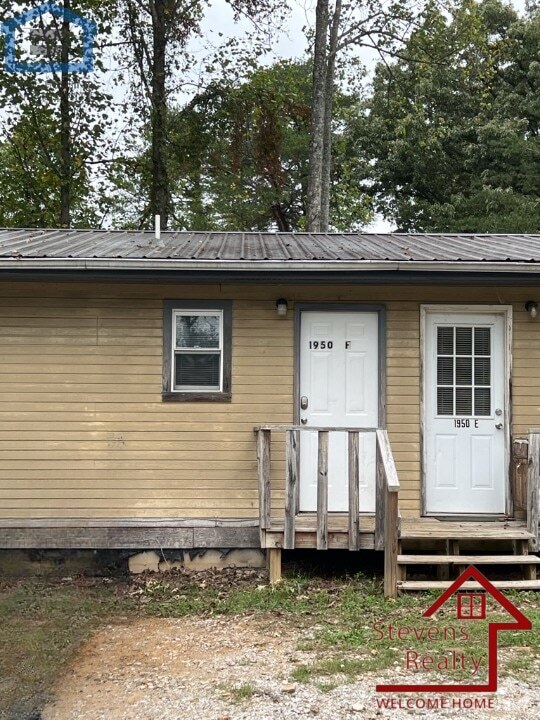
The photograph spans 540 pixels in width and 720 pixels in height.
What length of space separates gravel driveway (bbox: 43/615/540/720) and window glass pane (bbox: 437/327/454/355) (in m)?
2.93

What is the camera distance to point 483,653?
4.13m

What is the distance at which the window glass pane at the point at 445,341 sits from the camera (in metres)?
6.31

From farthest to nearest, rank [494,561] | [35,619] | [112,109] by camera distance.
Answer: [112,109] < [494,561] < [35,619]

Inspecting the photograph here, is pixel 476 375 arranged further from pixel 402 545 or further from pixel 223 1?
pixel 223 1

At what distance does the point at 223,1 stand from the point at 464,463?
1584 centimetres

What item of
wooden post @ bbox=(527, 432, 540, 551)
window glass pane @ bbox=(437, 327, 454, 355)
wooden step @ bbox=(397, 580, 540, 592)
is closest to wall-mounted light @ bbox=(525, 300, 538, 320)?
window glass pane @ bbox=(437, 327, 454, 355)

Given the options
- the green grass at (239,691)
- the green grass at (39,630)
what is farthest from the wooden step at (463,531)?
the green grass at (39,630)

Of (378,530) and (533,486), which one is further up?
(533,486)

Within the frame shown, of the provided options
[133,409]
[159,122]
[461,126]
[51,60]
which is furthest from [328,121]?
[133,409]

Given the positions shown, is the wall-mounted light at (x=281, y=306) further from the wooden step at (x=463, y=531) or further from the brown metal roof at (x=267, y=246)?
the wooden step at (x=463, y=531)

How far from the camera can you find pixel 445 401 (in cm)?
629

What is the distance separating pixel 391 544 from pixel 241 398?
1.87 m

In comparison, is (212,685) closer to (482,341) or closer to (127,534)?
(127,534)

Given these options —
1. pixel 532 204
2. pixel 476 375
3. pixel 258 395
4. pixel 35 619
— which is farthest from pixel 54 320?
pixel 532 204
